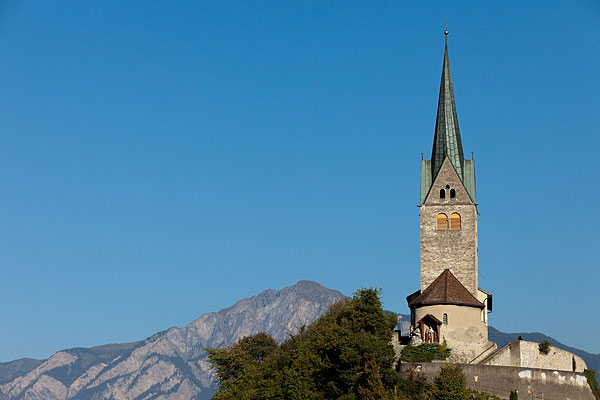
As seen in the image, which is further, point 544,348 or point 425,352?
point 544,348

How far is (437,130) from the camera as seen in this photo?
80.7 m

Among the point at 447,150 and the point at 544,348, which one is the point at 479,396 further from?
the point at 447,150

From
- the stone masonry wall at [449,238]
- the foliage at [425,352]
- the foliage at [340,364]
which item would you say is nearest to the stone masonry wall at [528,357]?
the foliage at [425,352]

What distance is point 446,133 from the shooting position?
263 ft

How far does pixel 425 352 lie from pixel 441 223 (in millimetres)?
13971

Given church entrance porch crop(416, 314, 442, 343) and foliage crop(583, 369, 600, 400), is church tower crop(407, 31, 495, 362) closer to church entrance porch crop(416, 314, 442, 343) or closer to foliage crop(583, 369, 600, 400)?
church entrance porch crop(416, 314, 442, 343)

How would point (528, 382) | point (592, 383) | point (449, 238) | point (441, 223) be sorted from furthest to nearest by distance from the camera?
1. point (441, 223)
2. point (449, 238)
3. point (592, 383)
4. point (528, 382)

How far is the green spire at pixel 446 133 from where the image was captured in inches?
3108

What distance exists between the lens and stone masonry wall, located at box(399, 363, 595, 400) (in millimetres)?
59594

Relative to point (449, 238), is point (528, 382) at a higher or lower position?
lower

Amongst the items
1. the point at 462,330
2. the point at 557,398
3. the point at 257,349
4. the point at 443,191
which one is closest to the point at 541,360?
the point at 462,330

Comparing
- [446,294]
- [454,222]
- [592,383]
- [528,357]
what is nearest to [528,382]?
[592,383]

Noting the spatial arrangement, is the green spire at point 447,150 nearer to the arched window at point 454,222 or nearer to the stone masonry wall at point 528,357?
the arched window at point 454,222

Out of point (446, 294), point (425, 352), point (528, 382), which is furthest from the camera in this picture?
point (446, 294)
